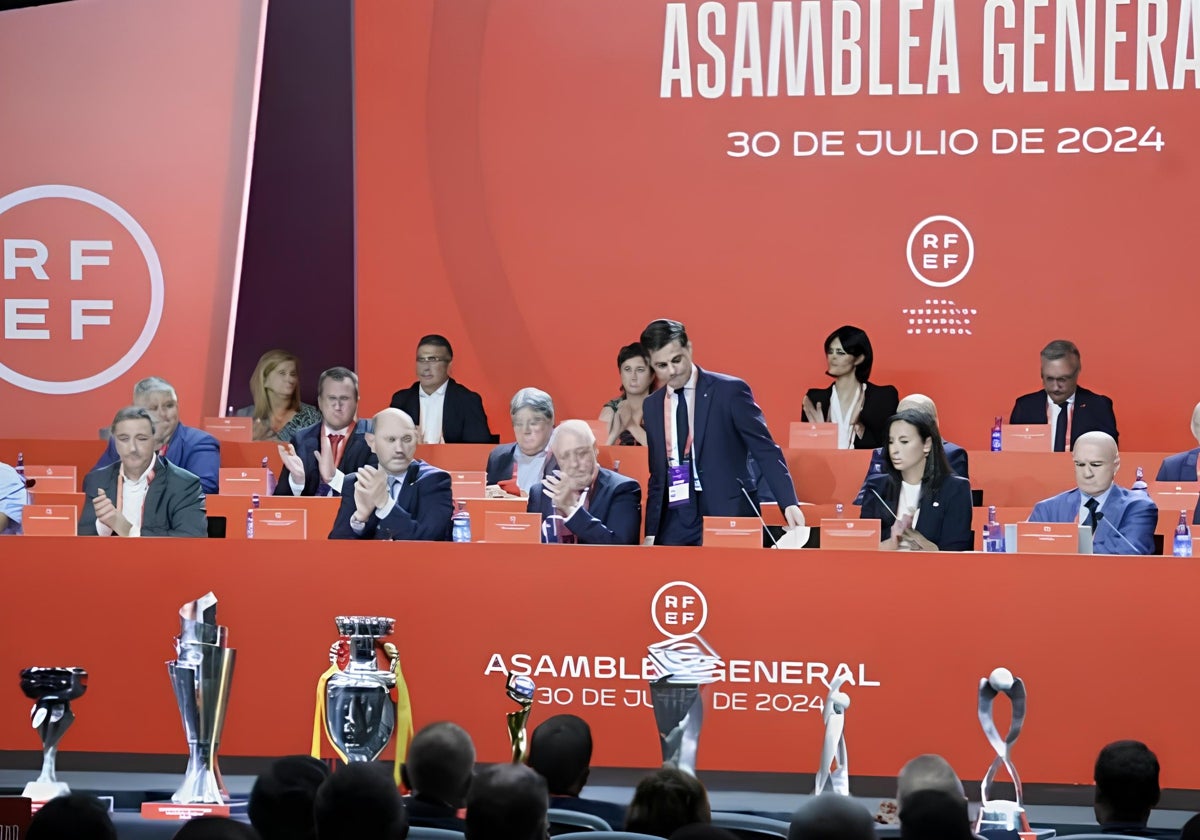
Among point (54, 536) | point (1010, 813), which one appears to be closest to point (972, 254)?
point (54, 536)

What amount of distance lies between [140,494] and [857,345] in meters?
3.34

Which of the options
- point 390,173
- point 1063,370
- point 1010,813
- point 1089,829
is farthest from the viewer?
point 390,173

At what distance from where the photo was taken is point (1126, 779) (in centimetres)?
345

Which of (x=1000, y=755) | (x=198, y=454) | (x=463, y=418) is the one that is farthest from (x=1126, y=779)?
(x=463, y=418)

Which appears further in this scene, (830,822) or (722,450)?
(722,450)

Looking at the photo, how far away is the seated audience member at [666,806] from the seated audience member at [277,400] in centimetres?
515

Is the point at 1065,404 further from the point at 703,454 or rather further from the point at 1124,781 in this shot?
the point at 1124,781

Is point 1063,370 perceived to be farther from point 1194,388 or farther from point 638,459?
point 638,459

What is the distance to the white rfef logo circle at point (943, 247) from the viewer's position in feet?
29.3

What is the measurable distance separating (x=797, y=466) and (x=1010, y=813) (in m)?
3.59

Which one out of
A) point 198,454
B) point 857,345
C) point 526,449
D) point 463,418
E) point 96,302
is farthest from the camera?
point 96,302

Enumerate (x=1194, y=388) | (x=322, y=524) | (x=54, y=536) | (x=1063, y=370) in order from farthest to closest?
(x=1194, y=388)
(x=1063, y=370)
(x=322, y=524)
(x=54, y=536)

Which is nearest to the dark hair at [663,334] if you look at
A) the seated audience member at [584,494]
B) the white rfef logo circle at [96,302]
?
the seated audience member at [584,494]

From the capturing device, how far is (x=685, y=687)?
3549 millimetres
